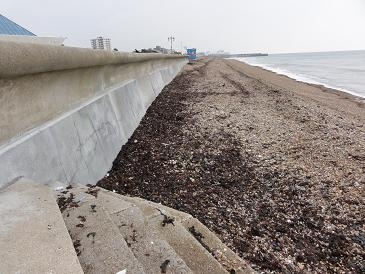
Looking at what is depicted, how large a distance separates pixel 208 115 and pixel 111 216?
7483 mm

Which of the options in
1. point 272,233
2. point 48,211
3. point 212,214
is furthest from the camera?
point 212,214

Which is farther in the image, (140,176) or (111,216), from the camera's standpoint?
(140,176)

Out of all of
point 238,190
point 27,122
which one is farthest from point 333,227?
point 27,122

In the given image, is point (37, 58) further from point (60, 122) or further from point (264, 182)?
point (264, 182)

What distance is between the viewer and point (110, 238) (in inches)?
92.1

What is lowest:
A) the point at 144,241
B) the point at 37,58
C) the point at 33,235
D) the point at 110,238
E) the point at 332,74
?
the point at 332,74

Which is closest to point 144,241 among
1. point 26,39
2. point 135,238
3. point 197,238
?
point 135,238

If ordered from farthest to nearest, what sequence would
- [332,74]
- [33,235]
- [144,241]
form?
[332,74], [144,241], [33,235]

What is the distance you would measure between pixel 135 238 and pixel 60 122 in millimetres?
2044

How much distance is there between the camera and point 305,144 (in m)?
7.30

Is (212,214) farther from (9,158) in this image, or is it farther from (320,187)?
(9,158)

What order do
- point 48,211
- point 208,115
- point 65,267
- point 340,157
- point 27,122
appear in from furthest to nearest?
point 208,115 < point 340,157 < point 27,122 < point 48,211 < point 65,267

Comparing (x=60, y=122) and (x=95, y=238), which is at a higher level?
(x=60, y=122)

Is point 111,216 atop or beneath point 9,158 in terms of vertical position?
beneath
